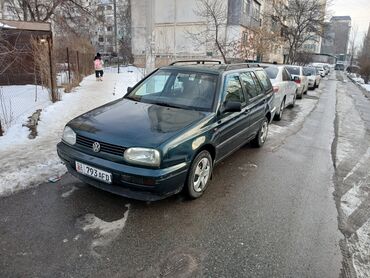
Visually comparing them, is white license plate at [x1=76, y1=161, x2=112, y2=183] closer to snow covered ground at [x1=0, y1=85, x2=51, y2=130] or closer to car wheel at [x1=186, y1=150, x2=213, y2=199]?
car wheel at [x1=186, y1=150, x2=213, y2=199]

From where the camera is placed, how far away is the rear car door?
4270 mm

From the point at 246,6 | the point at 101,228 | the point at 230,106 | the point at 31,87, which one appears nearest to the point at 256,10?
the point at 246,6

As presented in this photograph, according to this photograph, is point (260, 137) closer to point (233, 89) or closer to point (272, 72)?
point (233, 89)

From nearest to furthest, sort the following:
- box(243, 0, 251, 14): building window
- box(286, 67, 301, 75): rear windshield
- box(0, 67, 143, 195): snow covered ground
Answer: box(0, 67, 143, 195): snow covered ground, box(286, 67, 301, 75): rear windshield, box(243, 0, 251, 14): building window

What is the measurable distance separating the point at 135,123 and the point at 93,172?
75 cm

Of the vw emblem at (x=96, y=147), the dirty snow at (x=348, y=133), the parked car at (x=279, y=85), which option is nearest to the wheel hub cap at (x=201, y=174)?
the vw emblem at (x=96, y=147)

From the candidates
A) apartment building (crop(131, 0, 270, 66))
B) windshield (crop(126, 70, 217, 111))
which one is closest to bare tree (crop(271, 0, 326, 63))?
apartment building (crop(131, 0, 270, 66))

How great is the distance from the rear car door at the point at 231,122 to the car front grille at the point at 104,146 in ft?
4.67

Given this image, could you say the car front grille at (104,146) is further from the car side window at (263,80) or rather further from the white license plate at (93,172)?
the car side window at (263,80)

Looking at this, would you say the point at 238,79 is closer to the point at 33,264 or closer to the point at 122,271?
the point at 122,271

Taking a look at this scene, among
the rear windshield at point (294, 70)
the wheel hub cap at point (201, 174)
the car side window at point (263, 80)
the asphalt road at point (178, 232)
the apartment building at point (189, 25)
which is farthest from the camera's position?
the apartment building at point (189, 25)

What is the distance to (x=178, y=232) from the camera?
3.23 m

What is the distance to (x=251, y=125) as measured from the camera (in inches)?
214

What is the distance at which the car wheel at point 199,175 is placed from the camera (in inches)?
146
